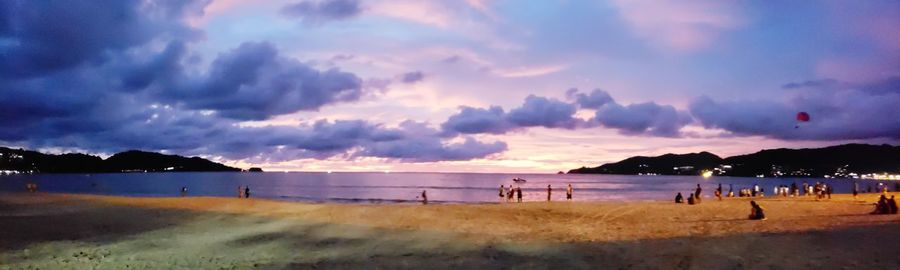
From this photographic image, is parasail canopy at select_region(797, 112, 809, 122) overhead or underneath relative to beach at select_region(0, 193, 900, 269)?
overhead

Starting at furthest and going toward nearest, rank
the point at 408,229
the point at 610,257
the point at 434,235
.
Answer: the point at 408,229 < the point at 434,235 < the point at 610,257

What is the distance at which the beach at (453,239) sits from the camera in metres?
18.3

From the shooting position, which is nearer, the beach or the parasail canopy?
the beach

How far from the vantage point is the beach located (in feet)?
59.9

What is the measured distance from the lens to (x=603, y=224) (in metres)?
29.2

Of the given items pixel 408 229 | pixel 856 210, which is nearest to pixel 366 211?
pixel 408 229

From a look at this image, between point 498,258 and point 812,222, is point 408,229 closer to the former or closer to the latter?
point 498,258

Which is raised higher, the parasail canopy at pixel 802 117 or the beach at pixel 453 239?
the parasail canopy at pixel 802 117

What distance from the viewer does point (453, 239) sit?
2344cm

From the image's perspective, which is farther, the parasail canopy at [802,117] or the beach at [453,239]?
the parasail canopy at [802,117]

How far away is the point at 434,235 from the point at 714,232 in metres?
12.9

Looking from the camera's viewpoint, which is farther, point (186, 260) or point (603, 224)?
point (603, 224)

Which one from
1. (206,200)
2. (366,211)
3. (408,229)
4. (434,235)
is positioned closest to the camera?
(434,235)

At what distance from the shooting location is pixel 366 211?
3553 centimetres
